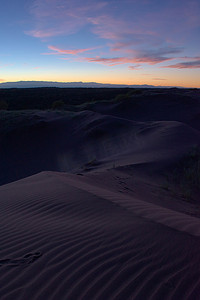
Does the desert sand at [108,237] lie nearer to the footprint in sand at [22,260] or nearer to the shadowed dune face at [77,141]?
the footprint in sand at [22,260]

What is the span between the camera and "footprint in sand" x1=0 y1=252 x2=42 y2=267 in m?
2.77

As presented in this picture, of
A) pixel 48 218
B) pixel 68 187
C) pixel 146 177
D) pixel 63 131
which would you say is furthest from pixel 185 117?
pixel 48 218

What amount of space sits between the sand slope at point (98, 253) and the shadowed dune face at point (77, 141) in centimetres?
612

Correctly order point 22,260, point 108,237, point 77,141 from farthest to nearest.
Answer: point 77,141 < point 108,237 < point 22,260

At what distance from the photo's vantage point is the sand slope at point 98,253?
2303mm

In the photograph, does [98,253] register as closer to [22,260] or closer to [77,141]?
[22,260]

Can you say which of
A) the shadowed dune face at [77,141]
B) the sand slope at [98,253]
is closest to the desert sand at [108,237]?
the sand slope at [98,253]

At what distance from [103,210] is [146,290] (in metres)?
2.03

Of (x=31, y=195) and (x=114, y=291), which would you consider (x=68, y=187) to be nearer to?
(x=31, y=195)

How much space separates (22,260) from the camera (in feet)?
9.30

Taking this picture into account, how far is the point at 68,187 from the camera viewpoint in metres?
5.69

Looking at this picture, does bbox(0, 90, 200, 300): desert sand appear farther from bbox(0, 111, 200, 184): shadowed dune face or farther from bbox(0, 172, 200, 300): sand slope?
bbox(0, 111, 200, 184): shadowed dune face

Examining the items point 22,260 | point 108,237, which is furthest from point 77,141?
point 22,260

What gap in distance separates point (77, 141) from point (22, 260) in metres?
14.0
